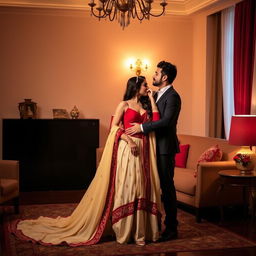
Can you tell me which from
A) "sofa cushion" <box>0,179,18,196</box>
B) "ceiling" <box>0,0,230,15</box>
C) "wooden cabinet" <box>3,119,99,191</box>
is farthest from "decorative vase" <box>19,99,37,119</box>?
"sofa cushion" <box>0,179,18,196</box>

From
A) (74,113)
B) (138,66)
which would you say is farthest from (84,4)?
(74,113)

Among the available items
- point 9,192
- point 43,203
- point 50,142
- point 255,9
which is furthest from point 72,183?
point 255,9

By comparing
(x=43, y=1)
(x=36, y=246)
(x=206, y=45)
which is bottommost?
(x=36, y=246)

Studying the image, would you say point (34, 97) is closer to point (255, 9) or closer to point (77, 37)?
point (77, 37)

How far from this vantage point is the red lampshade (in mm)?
5684

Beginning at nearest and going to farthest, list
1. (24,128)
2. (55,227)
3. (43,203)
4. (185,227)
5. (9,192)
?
(55,227) < (185,227) < (9,192) < (43,203) < (24,128)

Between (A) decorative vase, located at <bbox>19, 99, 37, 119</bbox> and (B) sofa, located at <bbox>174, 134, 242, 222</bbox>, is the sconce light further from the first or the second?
(B) sofa, located at <bbox>174, 134, 242, 222</bbox>

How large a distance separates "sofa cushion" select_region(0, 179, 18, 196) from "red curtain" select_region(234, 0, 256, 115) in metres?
3.46

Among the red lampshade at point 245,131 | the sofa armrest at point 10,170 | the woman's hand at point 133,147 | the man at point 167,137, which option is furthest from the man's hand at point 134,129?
the sofa armrest at point 10,170

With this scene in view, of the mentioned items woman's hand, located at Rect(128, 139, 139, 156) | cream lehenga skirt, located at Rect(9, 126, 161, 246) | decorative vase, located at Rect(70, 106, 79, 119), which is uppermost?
decorative vase, located at Rect(70, 106, 79, 119)

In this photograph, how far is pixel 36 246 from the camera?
4574 millimetres

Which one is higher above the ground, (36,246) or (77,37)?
(77,37)

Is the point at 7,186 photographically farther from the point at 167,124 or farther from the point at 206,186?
the point at 206,186

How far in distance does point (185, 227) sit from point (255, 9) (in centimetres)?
341
